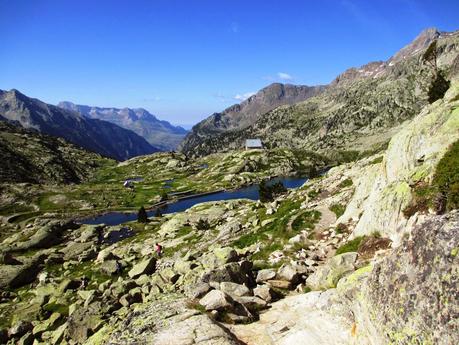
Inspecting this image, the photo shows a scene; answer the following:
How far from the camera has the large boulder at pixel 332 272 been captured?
22.2m

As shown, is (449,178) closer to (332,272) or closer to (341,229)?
(332,272)

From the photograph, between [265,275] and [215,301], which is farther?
[265,275]

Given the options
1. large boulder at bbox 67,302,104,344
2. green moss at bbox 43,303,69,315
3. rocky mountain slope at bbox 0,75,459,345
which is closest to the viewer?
rocky mountain slope at bbox 0,75,459,345

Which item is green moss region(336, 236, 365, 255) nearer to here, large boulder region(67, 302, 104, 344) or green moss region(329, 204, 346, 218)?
Answer: green moss region(329, 204, 346, 218)

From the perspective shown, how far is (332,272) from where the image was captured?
22.8 metres

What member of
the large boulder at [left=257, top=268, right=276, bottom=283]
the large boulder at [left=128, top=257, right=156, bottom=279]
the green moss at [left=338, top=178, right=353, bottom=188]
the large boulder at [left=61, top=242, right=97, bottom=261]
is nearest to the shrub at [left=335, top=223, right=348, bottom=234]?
the large boulder at [left=257, top=268, right=276, bottom=283]

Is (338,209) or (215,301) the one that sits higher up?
(338,209)

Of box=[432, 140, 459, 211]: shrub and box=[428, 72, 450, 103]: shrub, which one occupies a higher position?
box=[428, 72, 450, 103]: shrub

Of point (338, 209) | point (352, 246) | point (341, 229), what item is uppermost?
point (338, 209)

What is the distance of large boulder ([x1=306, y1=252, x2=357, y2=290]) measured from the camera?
22.2 meters


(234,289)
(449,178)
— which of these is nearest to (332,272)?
(234,289)

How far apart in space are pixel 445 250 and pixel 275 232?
34.2 m

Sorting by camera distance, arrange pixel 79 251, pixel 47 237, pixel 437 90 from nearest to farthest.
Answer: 1. pixel 437 90
2. pixel 79 251
3. pixel 47 237

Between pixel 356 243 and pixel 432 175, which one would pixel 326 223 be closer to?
pixel 356 243
